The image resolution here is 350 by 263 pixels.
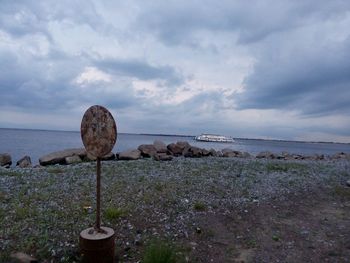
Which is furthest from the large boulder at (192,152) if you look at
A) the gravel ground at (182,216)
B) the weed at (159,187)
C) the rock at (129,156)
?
the weed at (159,187)

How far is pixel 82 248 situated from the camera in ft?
22.5

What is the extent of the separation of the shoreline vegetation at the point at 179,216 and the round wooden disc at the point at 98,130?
167 cm

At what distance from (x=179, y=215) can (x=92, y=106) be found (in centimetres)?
423

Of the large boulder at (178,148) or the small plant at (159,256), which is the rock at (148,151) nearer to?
the large boulder at (178,148)

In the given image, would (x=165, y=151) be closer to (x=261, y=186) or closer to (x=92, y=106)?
(x=261, y=186)

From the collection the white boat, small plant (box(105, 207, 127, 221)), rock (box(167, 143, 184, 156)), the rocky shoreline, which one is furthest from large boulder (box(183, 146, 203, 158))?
the white boat

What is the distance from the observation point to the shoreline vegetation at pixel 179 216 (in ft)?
26.0

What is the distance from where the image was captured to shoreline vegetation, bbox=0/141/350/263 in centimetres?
793

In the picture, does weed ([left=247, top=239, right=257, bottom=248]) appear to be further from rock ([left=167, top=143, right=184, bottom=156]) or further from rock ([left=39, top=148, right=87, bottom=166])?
rock ([left=167, top=143, right=184, bottom=156])

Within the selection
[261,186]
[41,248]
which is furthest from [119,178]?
[41,248]

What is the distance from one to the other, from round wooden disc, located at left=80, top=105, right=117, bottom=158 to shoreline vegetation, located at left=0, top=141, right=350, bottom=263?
1.67 meters

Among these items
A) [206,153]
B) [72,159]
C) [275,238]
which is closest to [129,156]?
[72,159]

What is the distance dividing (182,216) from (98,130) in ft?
12.7

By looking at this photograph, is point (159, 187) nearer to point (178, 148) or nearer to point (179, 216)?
point (179, 216)
